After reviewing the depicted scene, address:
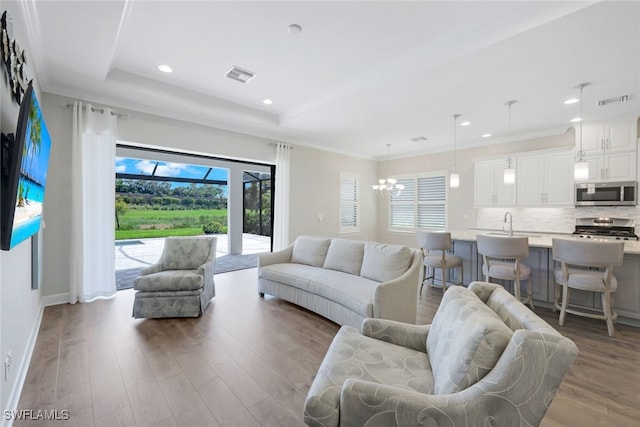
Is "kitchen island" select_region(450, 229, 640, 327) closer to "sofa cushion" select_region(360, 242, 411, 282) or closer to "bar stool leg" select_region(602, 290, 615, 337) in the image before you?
"bar stool leg" select_region(602, 290, 615, 337)

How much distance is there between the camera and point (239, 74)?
348cm

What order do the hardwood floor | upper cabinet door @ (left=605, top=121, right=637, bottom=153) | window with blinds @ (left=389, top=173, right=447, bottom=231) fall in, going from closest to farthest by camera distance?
the hardwood floor → upper cabinet door @ (left=605, top=121, right=637, bottom=153) → window with blinds @ (left=389, top=173, right=447, bottom=231)

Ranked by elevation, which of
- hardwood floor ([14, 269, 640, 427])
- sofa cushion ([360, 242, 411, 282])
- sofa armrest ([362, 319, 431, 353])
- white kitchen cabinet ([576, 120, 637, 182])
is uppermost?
white kitchen cabinet ([576, 120, 637, 182])

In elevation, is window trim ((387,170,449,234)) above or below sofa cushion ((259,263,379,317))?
above

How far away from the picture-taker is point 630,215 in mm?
4531

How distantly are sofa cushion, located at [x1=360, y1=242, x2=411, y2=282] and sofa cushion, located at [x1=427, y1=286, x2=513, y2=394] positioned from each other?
1529mm

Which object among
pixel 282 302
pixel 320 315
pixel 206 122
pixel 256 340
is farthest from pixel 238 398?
pixel 206 122

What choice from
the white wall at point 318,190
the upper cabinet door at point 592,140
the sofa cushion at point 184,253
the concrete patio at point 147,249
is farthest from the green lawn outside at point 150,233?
the upper cabinet door at point 592,140

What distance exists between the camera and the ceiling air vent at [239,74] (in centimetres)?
338

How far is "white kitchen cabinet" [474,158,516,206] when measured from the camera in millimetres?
5520

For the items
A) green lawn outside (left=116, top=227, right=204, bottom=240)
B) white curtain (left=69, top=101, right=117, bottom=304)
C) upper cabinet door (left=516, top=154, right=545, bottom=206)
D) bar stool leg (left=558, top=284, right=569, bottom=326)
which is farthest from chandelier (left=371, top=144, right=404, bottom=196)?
green lawn outside (left=116, top=227, right=204, bottom=240)

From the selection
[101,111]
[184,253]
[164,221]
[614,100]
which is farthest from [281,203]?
[614,100]

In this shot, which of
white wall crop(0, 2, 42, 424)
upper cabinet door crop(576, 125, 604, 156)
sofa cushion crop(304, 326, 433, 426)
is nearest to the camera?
sofa cushion crop(304, 326, 433, 426)

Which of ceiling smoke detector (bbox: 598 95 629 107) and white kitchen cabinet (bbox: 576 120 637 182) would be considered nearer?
ceiling smoke detector (bbox: 598 95 629 107)
